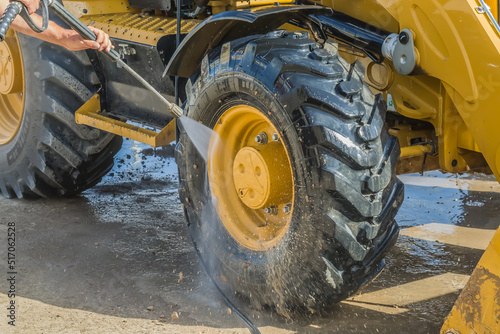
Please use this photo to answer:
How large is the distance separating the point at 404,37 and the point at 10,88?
10.7 ft

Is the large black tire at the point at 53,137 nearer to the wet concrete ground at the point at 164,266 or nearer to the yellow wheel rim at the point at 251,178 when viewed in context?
the wet concrete ground at the point at 164,266

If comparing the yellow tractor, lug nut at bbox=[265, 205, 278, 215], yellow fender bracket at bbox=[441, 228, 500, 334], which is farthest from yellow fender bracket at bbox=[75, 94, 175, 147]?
yellow fender bracket at bbox=[441, 228, 500, 334]

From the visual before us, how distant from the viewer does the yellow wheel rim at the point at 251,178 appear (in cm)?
321

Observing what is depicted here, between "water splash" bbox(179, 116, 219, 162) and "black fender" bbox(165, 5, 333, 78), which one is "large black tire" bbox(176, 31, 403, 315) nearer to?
"black fender" bbox(165, 5, 333, 78)

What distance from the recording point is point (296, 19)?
3.51 meters

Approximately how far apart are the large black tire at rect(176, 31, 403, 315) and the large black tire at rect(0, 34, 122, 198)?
1.84 m

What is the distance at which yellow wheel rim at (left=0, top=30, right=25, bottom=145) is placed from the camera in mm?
4953

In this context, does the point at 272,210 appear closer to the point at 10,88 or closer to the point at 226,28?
the point at 226,28

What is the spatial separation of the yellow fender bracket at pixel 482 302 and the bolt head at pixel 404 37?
1015mm

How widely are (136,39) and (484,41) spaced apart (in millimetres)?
2236

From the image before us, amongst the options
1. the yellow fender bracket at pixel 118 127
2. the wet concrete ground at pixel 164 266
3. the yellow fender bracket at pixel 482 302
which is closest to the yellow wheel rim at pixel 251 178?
the wet concrete ground at pixel 164 266

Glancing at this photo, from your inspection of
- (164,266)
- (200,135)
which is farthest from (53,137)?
(200,135)

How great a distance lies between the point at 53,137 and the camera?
4793mm

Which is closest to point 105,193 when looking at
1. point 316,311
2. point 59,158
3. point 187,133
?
point 59,158
